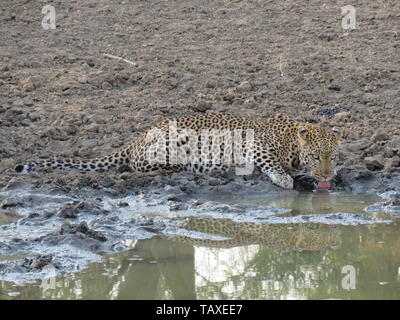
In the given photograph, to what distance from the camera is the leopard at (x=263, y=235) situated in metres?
9.40

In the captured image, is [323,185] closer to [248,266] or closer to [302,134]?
[302,134]

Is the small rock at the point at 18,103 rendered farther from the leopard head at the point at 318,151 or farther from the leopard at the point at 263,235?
the leopard at the point at 263,235

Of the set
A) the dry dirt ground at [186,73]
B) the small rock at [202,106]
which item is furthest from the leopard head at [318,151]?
the small rock at [202,106]

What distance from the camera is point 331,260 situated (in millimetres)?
8867

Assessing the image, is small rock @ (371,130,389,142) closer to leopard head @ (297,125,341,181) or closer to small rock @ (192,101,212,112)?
leopard head @ (297,125,341,181)

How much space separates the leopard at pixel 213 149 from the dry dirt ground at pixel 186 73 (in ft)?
0.95

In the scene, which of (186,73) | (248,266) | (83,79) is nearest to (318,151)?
(248,266)

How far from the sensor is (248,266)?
28.6 ft

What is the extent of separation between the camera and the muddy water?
312 inches

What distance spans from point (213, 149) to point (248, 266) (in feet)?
12.0

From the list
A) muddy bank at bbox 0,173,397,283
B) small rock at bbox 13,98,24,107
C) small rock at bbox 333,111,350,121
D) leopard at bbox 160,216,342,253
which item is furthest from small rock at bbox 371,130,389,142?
small rock at bbox 13,98,24,107
